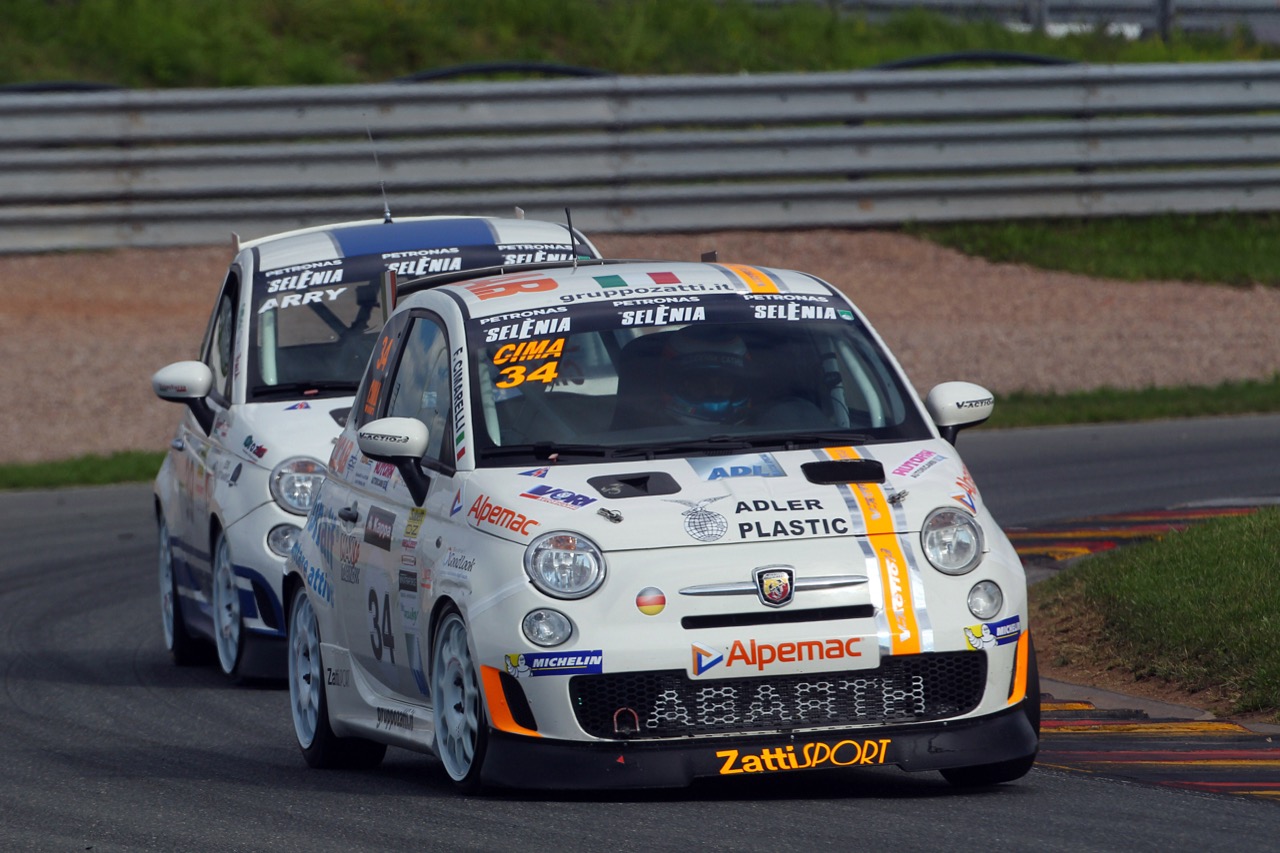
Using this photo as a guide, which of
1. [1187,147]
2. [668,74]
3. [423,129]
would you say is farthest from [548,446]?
[668,74]

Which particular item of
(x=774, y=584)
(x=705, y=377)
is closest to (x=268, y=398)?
(x=705, y=377)

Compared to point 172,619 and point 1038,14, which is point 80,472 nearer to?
point 172,619

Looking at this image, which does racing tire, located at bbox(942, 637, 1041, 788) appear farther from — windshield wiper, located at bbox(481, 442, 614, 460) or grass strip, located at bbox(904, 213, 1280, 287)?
grass strip, located at bbox(904, 213, 1280, 287)

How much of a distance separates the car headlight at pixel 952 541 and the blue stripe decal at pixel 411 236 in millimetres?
4840

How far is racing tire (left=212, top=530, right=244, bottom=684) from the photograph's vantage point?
10219 millimetres

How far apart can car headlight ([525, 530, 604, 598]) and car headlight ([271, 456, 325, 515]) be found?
3559 mm

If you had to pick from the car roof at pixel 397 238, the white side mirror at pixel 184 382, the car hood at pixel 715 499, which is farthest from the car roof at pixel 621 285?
the car roof at pixel 397 238

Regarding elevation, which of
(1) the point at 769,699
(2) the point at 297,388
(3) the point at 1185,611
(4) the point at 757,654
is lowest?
(3) the point at 1185,611

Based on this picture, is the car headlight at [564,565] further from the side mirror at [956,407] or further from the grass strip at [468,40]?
the grass strip at [468,40]

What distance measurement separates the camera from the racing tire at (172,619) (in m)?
11.1

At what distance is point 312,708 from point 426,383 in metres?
1.26

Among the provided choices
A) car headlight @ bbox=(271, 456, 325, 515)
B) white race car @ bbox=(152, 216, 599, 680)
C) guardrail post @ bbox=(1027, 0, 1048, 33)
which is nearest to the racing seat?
white race car @ bbox=(152, 216, 599, 680)

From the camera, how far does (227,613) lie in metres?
10.4

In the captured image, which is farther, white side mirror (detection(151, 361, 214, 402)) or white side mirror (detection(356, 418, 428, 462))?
white side mirror (detection(151, 361, 214, 402))
